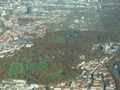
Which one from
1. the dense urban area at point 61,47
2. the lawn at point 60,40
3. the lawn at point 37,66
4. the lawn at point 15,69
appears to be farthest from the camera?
the lawn at point 60,40

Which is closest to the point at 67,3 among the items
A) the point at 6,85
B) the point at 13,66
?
the point at 13,66

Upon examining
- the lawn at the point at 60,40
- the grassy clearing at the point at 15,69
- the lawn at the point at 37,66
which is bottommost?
the lawn at the point at 60,40

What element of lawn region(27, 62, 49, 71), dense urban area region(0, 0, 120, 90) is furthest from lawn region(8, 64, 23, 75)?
lawn region(27, 62, 49, 71)

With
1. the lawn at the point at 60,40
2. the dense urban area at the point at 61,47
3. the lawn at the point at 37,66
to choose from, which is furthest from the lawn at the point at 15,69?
the lawn at the point at 60,40

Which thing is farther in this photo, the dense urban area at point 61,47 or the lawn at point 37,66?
the lawn at point 37,66

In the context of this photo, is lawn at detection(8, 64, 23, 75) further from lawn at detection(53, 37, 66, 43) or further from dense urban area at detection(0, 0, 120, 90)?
lawn at detection(53, 37, 66, 43)

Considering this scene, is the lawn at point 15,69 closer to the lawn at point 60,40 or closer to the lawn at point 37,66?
the lawn at point 37,66

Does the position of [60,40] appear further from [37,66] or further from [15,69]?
[15,69]

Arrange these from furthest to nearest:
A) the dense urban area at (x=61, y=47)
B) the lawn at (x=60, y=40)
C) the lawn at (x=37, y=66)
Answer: the lawn at (x=60, y=40) < the lawn at (x=37, y=66) < the dense urban area at (x=61, y=47)

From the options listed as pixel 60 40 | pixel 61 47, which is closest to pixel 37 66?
pixel 61 47

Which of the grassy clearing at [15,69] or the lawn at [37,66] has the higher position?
the grassy clearing at [15,69]
